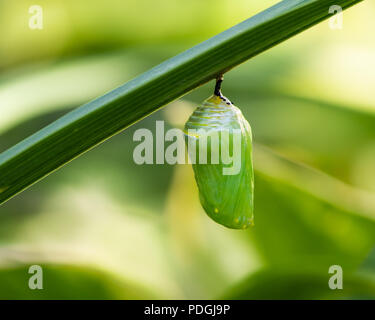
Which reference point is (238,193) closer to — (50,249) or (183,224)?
(183,224)

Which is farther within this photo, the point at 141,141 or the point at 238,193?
the point at 141,141

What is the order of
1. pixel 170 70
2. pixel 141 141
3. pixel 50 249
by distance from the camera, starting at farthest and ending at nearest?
pixel 141 141 → pixel 50 249 → pixel 170 70

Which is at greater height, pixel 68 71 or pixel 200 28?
pixel 200 28

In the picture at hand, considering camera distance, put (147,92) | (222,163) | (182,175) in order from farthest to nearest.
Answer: (182,175), (222,163), (147,92)

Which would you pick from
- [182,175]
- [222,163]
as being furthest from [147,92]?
[182,175]

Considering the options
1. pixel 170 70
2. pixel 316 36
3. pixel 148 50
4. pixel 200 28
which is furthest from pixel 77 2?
pixel 170 70

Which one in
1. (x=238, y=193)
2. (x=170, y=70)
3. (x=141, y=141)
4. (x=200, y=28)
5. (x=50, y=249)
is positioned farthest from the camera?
(x=141, y=141)

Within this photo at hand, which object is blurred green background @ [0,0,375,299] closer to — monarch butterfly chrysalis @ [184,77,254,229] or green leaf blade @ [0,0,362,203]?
monarch butterfly chrysalis @ [184,77,254,229]

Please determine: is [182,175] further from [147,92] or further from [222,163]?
[147,92]
